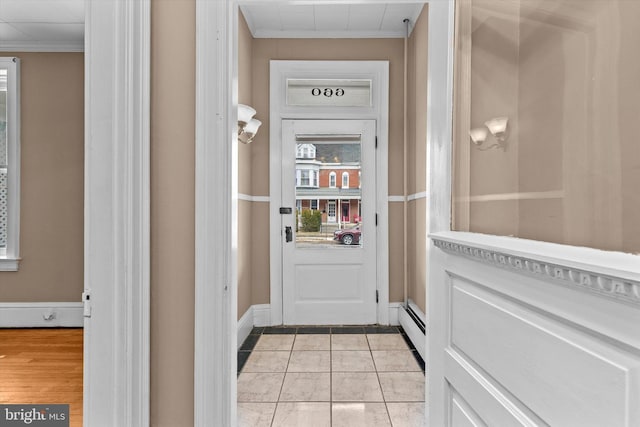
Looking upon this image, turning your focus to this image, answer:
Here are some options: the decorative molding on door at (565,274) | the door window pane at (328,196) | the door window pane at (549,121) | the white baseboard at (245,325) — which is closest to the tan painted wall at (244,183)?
the white baseboard at (245,325)

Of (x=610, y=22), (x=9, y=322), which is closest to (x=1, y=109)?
(x=9, y=322)

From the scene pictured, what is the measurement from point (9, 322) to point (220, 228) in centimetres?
347

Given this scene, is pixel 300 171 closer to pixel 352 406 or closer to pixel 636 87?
pixel 352 406

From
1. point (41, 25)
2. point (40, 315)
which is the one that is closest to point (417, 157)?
point (41, 25)

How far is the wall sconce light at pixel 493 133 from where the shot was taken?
837mm

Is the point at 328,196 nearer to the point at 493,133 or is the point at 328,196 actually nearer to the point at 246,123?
the point at 246,123

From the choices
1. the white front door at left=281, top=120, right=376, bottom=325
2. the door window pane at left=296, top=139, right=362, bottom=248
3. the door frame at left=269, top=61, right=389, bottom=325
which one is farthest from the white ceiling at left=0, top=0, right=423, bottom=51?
the door window pane at left=296, top=139, right=362, bottom=248

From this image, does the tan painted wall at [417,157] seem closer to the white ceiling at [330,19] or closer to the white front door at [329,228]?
the white ceiling at [330,19]

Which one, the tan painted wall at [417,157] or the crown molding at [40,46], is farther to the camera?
the crown molding at [40,46]

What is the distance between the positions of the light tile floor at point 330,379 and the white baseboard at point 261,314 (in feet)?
0.38

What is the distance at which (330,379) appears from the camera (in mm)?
2377

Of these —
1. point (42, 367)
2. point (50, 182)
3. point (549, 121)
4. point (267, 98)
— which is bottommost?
point (42, 367)

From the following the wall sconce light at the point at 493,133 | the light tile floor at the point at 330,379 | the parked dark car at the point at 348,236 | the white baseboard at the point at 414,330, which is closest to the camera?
the wall sconce light at the point at 493,133

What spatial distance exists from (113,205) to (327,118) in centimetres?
251
